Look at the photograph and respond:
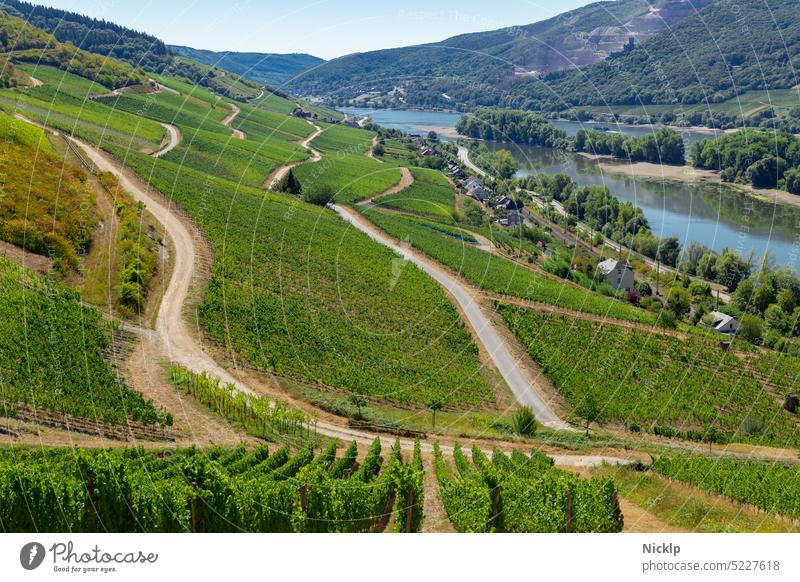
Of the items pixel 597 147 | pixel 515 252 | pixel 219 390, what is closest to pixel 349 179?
pixel 515 252

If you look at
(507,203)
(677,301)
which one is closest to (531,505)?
(677,301)

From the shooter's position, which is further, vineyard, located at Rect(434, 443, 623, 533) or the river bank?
the river bank

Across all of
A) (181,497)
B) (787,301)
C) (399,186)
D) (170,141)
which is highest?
(170,141)

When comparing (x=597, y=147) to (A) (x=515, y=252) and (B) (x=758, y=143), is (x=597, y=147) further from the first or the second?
(A) (x=515, y=252)

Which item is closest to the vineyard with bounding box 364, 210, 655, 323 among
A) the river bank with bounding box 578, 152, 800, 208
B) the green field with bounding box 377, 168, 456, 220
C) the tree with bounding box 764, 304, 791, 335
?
the tree with bounding box 764, 304, 791, 335

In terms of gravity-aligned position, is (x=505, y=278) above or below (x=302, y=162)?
below

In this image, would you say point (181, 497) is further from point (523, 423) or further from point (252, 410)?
point (523, 423)

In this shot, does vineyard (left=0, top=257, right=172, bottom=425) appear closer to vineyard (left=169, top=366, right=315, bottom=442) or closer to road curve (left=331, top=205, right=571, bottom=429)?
vineyard (left=169, top=366, right=315, bottom=442)
